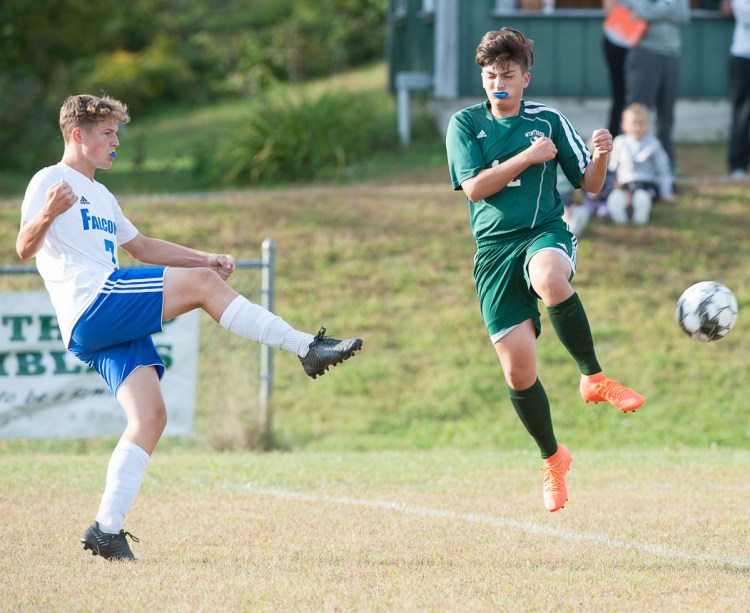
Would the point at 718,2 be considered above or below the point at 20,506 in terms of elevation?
above

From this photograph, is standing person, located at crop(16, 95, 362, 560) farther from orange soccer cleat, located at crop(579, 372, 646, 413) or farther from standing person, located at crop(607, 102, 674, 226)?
standing person, located at crop(607, 102, 674, 226)

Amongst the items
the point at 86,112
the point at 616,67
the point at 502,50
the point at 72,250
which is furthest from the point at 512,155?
the point at 616,67

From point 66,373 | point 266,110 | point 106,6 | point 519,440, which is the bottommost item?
point 519,440

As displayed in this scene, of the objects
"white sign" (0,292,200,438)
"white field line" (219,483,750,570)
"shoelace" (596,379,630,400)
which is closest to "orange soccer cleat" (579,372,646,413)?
"shoelace" (596,379,630,400)

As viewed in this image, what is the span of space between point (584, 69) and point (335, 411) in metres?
8.74

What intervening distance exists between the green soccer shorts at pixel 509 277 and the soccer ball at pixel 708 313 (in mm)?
1093

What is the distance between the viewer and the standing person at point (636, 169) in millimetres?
14125

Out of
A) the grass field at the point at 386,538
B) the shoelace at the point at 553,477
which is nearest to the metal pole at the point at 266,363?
the grass field at the point at 386,538

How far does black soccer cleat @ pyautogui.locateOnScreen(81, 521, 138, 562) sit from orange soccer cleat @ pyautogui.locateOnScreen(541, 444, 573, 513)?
7.11 ft

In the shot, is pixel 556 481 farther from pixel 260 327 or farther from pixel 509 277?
pixel 260 327

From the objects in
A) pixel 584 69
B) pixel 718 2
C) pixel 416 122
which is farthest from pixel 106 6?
pixel 718 2

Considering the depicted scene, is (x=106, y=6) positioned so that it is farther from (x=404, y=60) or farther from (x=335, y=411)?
(x=335, y=411)

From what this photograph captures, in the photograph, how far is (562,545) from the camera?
5.97 meters

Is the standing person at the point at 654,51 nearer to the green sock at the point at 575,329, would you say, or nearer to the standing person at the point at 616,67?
the standing person at the point at 616,67
